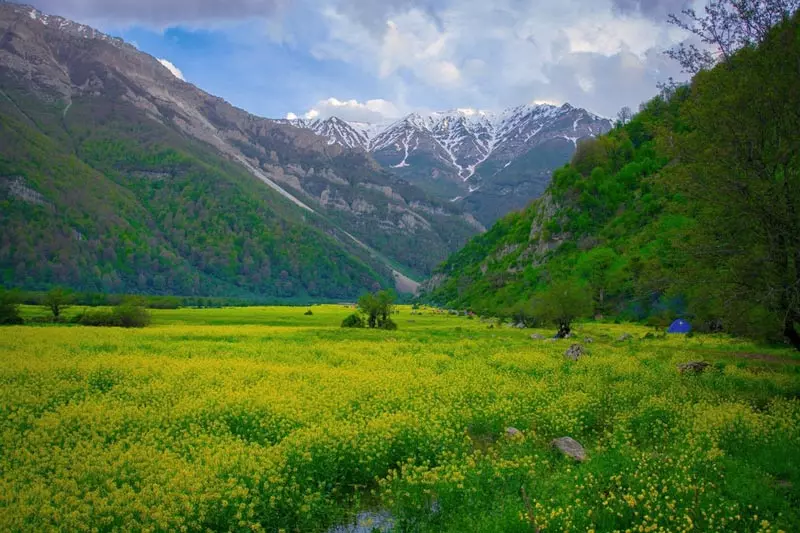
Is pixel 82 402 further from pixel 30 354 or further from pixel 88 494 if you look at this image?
pixel 30 354

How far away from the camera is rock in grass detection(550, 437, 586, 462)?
14068mm

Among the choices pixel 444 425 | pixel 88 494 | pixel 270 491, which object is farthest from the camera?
pixel 444 425

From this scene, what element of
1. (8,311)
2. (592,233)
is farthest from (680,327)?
(8,311)

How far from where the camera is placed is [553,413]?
17844 millimetres

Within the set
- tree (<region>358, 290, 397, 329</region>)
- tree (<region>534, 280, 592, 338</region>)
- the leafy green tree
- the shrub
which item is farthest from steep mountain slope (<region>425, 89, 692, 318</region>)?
the shrub

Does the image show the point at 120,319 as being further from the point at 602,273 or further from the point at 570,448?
the point at 602,273

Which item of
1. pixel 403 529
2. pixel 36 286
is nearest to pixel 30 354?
pixel 403 529

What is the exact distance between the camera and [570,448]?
1462 cm

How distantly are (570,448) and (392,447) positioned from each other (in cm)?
507

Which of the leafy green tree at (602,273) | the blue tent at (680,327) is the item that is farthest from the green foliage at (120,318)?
the leafy green tree at (602,273)

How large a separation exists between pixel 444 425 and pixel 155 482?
8669 mm

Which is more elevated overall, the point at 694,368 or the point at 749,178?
the point at 749,178

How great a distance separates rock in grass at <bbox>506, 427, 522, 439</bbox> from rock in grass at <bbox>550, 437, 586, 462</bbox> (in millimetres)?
1014

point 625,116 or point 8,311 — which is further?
point 625,116
